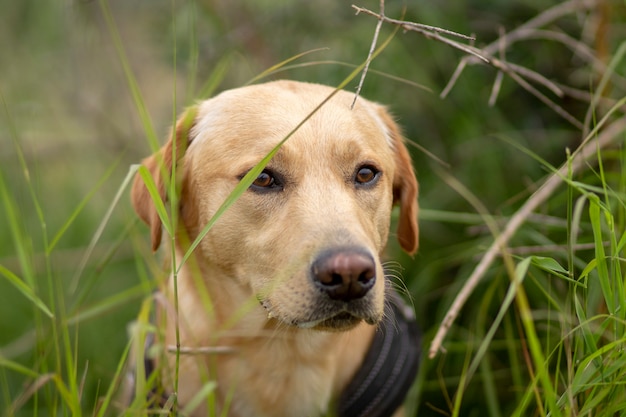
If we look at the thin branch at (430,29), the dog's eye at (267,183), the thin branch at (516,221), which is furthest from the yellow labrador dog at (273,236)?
the thin branch at (430,29)

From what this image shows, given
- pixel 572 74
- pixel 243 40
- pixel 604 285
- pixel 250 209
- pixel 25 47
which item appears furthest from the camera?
pixel 25 47

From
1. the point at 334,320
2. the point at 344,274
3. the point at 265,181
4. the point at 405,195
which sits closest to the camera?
the point at 344,274

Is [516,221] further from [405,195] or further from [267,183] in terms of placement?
[267,183]

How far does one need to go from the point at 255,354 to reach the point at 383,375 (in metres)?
0.49

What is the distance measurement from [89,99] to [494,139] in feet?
9.80

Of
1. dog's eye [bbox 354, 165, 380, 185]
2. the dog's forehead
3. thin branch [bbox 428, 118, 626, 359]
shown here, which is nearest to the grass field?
thin branch [bbox 428, 118, 626, 359]

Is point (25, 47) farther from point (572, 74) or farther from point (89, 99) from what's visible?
point (572, 74)

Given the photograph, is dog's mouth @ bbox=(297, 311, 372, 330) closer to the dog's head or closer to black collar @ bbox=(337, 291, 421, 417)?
the dog's head

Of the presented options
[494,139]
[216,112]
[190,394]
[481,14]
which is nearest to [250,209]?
[216,112]

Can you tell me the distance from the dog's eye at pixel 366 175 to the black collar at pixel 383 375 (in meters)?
0.43

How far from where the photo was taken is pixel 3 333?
3914 millimetres

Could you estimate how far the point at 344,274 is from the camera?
78.5 inches

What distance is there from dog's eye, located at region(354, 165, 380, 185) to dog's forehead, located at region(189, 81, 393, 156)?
3.5 inches

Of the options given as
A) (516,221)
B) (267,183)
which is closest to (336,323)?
(267,183)
